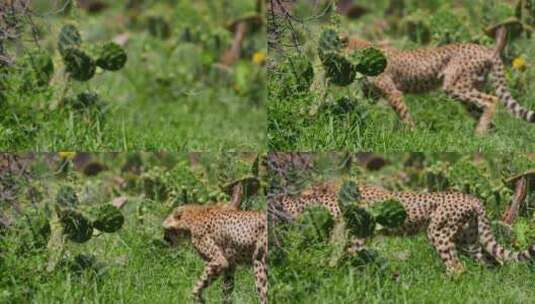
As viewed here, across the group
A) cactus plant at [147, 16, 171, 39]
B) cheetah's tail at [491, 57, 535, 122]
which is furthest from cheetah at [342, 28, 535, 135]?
cactus plant at [147, 16, 171, 39]

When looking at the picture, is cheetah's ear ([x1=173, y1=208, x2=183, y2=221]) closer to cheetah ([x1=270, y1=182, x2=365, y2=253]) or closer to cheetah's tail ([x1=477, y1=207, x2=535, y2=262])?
cheetah ([x1=270, y1=182, x2=365, y2=253])

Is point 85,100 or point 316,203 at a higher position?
point 85,100

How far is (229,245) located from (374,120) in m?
0.73

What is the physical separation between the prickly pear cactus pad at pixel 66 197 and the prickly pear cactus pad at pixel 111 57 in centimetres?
56

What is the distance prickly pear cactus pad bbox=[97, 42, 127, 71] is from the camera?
6.13m

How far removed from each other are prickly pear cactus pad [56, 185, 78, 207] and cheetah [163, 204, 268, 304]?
1.56 feet

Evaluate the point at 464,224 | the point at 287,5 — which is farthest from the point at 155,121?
the point at 464,224

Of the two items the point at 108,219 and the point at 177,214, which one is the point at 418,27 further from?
the point at 108,219

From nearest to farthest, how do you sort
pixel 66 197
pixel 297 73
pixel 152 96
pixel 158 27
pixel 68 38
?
1. pixel 297 73
2. pixel 66 197
3. pixel 68 38
4. pixel 152 96
5. pixel 158 27

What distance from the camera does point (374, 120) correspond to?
575 centimetres

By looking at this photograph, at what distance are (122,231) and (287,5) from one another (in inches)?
42.6

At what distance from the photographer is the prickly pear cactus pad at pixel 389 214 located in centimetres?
580

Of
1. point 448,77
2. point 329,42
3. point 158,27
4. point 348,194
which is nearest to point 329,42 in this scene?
point 329,42

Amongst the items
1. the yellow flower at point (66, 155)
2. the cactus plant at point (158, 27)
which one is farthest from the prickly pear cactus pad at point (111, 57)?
the cactus plant at point (158, 27)
